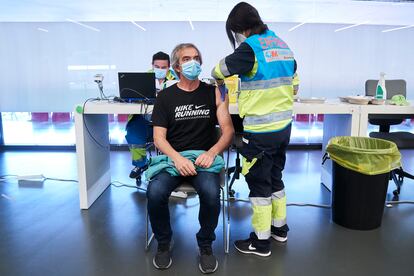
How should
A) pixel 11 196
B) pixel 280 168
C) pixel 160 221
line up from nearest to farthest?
pixel 160 221 < pixel 280 168 < pixel 11 196

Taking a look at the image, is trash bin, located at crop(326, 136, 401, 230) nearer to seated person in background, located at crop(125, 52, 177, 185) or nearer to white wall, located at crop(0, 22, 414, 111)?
seated person in background, located at crop(125, 52, 177, 185)

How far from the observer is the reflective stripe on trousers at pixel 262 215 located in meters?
1.86

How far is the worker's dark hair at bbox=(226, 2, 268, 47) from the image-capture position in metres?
1.78

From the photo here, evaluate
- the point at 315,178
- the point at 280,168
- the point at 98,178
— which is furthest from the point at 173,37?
the point at 280,168

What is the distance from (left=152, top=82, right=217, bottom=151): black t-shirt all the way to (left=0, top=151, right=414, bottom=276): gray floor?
63 cm

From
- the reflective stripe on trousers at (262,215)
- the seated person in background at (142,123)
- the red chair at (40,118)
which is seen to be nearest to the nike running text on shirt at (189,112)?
the reflective stripe on trousers at (262,215)

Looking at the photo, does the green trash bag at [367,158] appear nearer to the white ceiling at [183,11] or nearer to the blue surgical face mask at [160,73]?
the blue surgical face mask at [160,73]

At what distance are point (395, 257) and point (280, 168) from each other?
31.5 inches

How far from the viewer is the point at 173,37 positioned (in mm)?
4027

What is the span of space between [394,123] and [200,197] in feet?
8.19

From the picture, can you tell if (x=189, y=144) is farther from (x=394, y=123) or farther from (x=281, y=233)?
(x=394, y=123)

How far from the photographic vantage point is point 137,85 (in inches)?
98.1

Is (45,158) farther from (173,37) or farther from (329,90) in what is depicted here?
(329,90)

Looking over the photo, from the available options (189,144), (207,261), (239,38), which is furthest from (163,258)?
(239,38)
